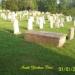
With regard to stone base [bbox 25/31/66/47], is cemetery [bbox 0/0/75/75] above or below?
below

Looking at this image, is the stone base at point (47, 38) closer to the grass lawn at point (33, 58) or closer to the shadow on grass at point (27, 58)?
the grass lawn at point (33, 58)

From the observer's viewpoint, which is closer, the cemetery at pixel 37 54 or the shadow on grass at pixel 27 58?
the shadow on grass at pixel 27 58

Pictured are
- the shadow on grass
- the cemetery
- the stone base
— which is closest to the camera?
the shadow on grass

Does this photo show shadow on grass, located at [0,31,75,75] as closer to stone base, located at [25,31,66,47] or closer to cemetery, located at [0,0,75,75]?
cemetery, located at [0,0,75,75]

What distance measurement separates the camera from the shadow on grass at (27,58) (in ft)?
36.7

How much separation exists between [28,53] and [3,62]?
226 cm

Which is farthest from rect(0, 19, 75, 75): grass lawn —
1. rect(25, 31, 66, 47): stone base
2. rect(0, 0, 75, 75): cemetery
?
rect(25, 31, 66, 47): stone base

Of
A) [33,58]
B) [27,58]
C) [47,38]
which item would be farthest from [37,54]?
[47,38]

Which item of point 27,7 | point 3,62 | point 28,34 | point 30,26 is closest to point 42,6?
point 27,7

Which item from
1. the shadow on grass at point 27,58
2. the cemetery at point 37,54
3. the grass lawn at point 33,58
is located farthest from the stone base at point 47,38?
the shadow on grass at point 27,58

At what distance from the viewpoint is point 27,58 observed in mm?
13250

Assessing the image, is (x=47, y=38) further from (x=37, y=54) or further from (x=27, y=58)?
(x=27, y=58)

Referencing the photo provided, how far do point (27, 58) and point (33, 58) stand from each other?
0.97ft

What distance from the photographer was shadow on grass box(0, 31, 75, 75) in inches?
440
